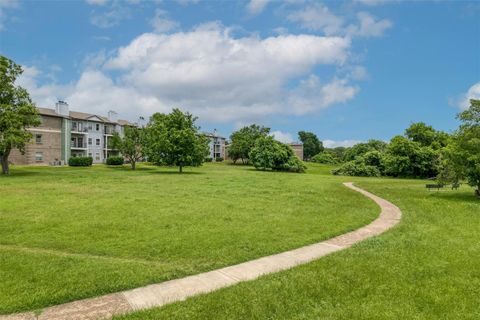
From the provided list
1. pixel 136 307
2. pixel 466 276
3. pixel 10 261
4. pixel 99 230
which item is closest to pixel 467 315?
pixel 466 276

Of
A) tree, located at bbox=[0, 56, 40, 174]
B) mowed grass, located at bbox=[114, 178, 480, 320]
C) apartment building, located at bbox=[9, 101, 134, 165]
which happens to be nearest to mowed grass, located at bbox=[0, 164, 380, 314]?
mowed grass, located at bbox=[114, 178, 480, 320]

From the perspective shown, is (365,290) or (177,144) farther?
(177,144)

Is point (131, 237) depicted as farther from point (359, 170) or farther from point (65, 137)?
point (65, 137)

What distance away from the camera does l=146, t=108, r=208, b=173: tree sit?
36.9 meters

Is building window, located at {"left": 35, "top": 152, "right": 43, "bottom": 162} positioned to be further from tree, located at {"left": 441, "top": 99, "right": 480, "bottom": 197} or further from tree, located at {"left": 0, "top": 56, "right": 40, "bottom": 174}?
tree, located at {"left": 441, "top": 99, "right": 480, "bottom": 197}

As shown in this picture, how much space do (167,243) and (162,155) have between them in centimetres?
3169

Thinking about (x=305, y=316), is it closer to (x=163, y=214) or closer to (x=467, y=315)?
(x=467, y=315)

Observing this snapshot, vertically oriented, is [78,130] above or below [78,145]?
above

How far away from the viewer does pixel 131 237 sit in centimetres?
794

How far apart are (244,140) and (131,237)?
68.9 m

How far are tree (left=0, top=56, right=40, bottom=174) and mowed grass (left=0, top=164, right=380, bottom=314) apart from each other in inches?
623

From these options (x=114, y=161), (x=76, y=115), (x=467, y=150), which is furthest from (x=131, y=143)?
(x=467, y=150)

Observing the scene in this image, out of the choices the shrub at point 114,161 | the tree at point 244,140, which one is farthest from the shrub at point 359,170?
the shrub at point 114,161

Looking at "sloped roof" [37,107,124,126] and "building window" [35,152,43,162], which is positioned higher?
"sloped roof" [37,107,124,126]
